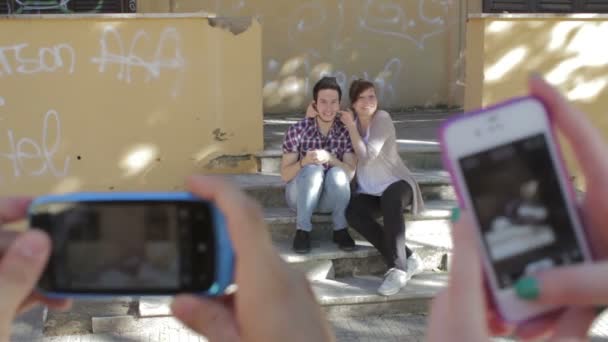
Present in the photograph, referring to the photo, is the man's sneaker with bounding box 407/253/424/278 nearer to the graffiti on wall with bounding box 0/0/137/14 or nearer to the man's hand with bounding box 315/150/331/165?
the man's hand with bounding box 315/150/331/165

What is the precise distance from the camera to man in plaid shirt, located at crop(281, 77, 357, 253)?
5.07 metres

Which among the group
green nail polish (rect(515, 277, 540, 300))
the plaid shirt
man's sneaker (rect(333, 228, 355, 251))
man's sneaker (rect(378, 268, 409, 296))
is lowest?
man's sneaker (rect(378, 268, 409, 296))

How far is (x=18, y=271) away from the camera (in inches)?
39.6

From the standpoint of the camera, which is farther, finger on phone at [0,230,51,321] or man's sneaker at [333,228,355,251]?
man's sneaker at [333,228,355,251]

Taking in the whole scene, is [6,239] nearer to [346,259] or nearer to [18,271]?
[18,271]

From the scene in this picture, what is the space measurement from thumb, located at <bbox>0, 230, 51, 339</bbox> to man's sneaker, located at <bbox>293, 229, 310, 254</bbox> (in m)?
4.14

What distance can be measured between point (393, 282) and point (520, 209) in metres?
4.02

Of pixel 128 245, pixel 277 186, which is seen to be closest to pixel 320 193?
pixel 277 186

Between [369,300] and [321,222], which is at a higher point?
[321,222]

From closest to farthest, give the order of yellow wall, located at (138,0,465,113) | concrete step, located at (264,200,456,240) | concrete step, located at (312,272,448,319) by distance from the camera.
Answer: concrete step, located at (312,272,448,319) → concrete step, located at (264,200,456,240) → yellow wall, located at (138,0,465,113)

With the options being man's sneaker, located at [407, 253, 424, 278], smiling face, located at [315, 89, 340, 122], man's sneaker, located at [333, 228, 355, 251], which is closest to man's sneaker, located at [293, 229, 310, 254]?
man's sneaker, located at [333, 228, 355, 251]

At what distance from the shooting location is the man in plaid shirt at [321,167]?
5.07 m

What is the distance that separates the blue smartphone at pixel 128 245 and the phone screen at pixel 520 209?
35 cm

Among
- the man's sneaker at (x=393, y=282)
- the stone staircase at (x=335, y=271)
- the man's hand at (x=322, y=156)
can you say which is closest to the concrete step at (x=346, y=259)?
the stone staircase at (x=335, y=271)
